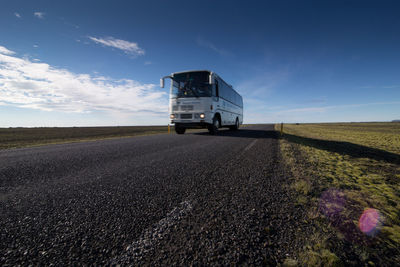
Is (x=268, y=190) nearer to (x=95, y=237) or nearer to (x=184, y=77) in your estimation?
(x=95, y=237)

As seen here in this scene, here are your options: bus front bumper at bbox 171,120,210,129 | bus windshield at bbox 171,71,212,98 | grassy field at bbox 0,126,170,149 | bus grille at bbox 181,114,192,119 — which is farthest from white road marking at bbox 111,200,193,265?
grassy field at bbox 0,126,170,149

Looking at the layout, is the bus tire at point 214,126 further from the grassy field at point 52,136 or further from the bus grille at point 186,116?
the grassy field at point 52,136

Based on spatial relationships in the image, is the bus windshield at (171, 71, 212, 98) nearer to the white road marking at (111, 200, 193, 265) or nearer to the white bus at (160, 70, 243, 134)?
the white bus at (160, 70, 243, 134)

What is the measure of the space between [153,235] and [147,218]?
10.1 inches

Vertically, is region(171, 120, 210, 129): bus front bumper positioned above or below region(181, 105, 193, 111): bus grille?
below

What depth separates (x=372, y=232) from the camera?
1.27 m

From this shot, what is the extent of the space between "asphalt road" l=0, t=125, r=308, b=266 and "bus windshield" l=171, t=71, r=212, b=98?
26.6 ft

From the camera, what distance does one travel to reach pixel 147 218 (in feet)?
4.68

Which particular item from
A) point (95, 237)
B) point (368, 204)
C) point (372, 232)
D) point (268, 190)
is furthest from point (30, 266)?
point (368, 204)

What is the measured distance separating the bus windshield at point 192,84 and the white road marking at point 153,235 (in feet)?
29.8

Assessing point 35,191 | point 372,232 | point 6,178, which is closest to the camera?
point 372,232

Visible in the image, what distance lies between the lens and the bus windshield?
10039 millimetres

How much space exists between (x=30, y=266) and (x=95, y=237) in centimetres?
33

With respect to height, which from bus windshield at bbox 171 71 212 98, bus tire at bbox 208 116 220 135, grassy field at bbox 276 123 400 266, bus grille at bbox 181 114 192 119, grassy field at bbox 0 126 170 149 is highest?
bus windshield at bbox 171 71 212 98
